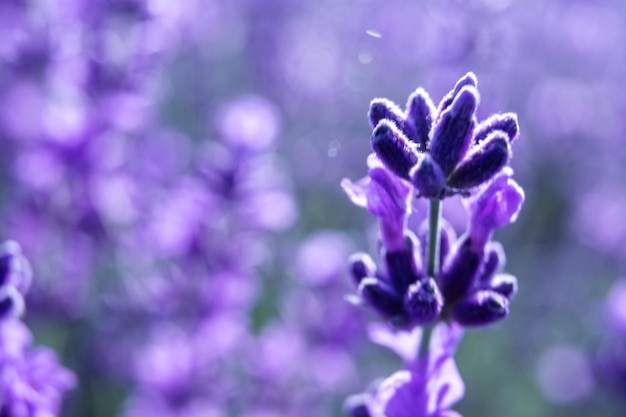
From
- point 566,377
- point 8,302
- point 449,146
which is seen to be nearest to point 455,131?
point 449,146

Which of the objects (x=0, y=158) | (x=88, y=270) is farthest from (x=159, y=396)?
(x=0, y=158)

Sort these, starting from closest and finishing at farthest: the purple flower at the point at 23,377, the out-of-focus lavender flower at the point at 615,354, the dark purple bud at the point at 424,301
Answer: the dark purple bud at the point at 424,301, the purple flower at the point at 23,377, the out-of-focus lavender flower at the point at 615,354

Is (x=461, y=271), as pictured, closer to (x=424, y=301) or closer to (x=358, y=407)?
(x=424, y=301)

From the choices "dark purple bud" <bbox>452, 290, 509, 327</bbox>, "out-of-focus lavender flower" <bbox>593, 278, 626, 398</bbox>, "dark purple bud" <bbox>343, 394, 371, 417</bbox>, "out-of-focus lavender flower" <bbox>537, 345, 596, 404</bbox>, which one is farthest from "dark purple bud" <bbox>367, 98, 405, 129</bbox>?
"out-of-focus lavender flower" <bbox>537, 345, 596, 404</bbox>

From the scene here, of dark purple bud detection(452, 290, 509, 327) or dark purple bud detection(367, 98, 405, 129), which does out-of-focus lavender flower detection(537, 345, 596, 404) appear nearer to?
dark purple bud detection(452, 290, 509, 327)

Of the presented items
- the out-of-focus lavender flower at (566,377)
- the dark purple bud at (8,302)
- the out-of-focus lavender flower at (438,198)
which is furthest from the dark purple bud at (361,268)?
the out-of-focus lavender flower at (566,377)

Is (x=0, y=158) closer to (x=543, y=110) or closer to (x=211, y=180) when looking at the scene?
(x=211, y=180)

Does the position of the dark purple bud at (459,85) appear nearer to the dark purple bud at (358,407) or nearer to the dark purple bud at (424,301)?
the dark purple bud at (424,301)
